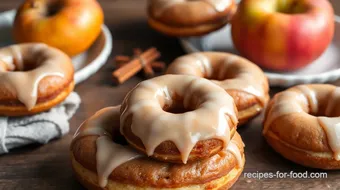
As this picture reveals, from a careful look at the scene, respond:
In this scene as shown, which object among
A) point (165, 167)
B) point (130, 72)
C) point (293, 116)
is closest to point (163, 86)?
point (165, 167)

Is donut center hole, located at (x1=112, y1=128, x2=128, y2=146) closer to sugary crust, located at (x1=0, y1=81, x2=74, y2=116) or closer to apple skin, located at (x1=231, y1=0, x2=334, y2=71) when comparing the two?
sugary crust, located at (x1=0, y1=81, x2=74, y2=116)

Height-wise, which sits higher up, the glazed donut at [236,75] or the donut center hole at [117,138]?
the glazed donut at [236,75]

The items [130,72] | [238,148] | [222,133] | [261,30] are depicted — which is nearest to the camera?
[222,133]

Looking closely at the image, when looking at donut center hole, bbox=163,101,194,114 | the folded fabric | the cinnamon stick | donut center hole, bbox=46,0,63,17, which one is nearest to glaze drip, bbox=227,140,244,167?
donut center hole, bbox=163,101,194,114

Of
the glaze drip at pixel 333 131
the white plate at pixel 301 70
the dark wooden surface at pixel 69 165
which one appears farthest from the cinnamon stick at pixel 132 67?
the glaze drip at pixel 333 131

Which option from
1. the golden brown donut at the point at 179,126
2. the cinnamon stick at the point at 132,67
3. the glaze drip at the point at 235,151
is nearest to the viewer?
the golden brown donut at the point at 179,126

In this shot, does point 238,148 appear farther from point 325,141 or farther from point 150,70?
point 150,70

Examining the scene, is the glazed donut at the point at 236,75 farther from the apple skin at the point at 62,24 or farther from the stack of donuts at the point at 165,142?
the apple skin at the point at 62,24

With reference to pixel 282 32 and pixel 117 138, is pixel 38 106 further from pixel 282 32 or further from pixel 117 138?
pixel 282 32

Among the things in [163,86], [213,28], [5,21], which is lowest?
[5,21]
